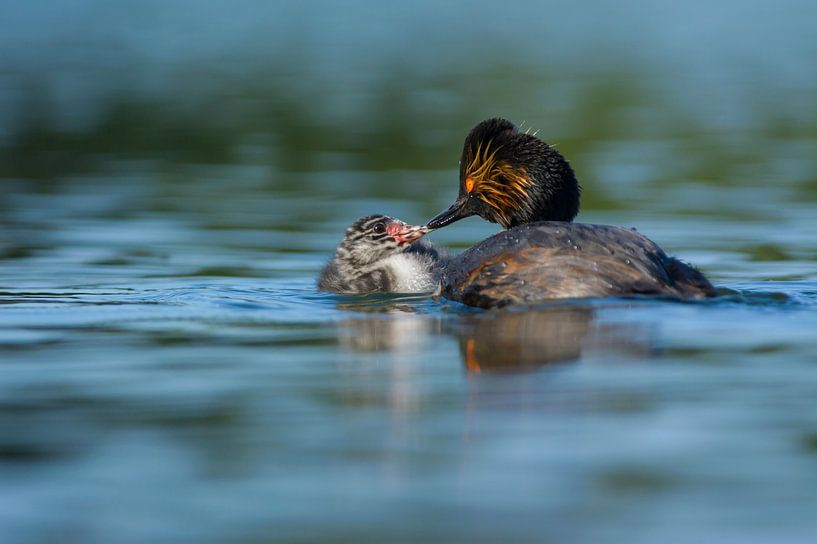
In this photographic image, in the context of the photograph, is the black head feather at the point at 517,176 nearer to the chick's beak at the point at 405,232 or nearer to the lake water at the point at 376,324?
the chick's beak at the point at 405,232

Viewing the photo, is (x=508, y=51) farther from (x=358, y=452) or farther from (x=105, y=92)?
(x=358, y=452)

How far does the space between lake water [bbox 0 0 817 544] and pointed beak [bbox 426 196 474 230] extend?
1199 mm

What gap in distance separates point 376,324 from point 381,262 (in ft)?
7.31

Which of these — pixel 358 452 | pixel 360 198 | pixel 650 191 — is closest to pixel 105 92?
pixel 360 198

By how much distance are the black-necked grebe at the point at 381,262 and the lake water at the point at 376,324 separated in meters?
0.40

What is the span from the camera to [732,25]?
2955cm

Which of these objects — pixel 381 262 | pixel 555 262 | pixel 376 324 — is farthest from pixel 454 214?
pixel 376 324

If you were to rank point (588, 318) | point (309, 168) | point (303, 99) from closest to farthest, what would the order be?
point (588, 318) < point (309, 168) < point (303, 99)

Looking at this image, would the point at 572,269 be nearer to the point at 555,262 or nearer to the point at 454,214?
the point at 555,262

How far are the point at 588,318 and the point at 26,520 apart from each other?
3.99 metres

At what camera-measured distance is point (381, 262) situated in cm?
1048

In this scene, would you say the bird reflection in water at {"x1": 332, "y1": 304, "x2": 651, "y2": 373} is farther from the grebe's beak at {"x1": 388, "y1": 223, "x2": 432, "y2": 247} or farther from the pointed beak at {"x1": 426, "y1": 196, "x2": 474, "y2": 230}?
the pointed beak at {"x1": 426, "y1": 196, "x2": 474, "y2": 230}

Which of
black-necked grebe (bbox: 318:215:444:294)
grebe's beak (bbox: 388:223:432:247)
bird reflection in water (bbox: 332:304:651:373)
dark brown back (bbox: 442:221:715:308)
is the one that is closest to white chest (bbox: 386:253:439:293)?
black-necked grebe (bbox: 318:215:444:294)

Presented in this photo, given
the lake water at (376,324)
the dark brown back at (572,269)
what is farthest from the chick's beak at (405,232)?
the dark brown back at (572,269)
